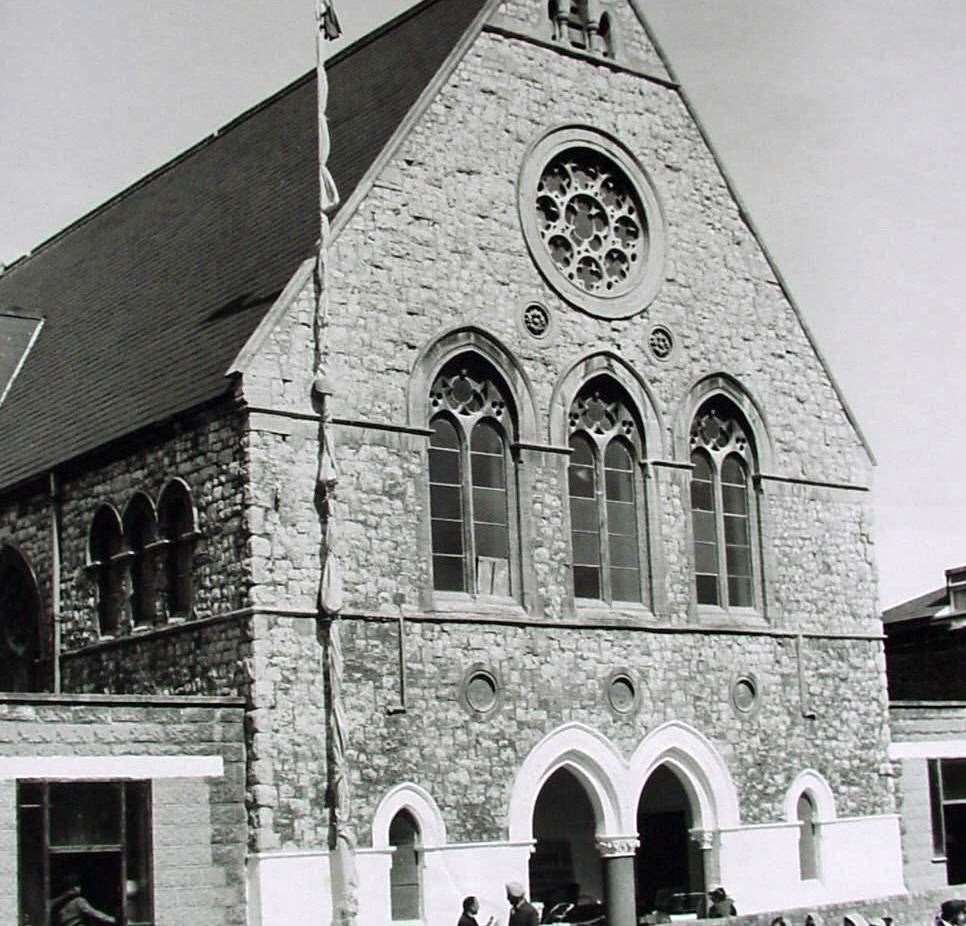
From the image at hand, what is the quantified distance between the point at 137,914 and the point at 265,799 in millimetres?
2063

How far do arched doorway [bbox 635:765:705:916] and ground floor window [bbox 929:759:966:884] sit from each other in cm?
485

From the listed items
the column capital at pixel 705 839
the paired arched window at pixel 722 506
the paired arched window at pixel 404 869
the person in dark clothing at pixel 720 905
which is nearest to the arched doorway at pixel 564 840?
the column capital at pixel 705 839

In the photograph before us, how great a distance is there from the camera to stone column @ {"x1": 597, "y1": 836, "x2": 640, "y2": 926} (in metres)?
27.9

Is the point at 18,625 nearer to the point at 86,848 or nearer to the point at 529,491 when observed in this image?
the point at 86,848

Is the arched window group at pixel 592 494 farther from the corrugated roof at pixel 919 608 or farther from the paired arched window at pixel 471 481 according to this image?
the corrugated roof at pixel 919 608

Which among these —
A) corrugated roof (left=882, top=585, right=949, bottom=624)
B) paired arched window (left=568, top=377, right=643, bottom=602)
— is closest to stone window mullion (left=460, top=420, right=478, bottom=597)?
paired arched window (left=568, top=377, right=643, bottom=602)

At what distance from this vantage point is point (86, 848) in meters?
23.3

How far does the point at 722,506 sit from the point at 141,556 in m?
9.23

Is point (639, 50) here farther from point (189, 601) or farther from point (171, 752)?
point (171, 752)

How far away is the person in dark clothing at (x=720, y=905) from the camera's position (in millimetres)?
27914

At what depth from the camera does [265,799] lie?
2434 centimetres

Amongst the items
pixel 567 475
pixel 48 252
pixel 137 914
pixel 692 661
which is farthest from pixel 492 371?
pixel 48 252

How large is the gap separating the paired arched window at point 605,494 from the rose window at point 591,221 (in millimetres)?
1721

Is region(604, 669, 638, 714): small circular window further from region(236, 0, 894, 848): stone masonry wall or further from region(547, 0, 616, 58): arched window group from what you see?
region(547, 0, 616, 58): arched window group
